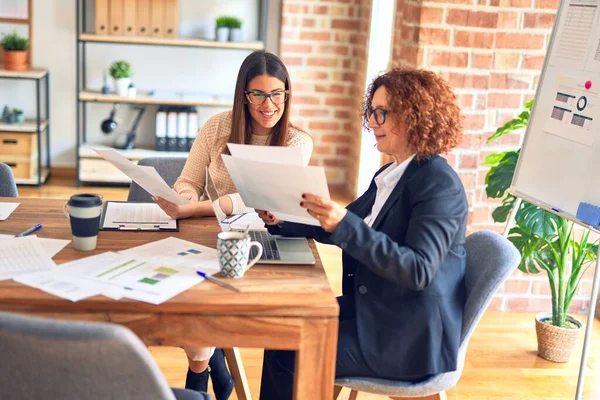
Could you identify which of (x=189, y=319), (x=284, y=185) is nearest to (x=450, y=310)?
(x=284, y=185)

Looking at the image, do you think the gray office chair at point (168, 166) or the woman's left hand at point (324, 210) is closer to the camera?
the woman's left hand at point (324, 210)

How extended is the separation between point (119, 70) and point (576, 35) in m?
3.35

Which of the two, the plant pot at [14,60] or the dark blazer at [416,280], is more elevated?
the plant pot at [14,60]

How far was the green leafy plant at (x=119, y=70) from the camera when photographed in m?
5.23

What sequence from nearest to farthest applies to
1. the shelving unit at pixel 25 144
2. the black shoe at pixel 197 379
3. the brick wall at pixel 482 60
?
the black shoe at pixel 197 379 < the brick wall at pixel 482 60 < the shelving unit at pixel 25 144

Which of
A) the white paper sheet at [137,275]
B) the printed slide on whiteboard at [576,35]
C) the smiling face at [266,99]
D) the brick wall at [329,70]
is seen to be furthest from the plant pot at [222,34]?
the white paper sheet at [137,275]

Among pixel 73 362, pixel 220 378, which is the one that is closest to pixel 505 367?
pixel 220 378

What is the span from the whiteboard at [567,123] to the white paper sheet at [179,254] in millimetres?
1224

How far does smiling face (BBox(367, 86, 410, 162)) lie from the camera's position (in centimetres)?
202

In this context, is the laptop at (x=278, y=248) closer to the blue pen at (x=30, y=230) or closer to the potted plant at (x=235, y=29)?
the blue pen at (x=30, y=230)

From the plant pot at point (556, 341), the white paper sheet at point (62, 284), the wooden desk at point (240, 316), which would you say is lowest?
the plant pot at point (556, 341)

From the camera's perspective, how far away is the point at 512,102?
3.56 metres

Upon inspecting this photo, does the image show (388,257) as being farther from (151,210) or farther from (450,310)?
(151,210)

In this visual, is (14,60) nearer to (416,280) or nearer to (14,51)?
(14,51)
